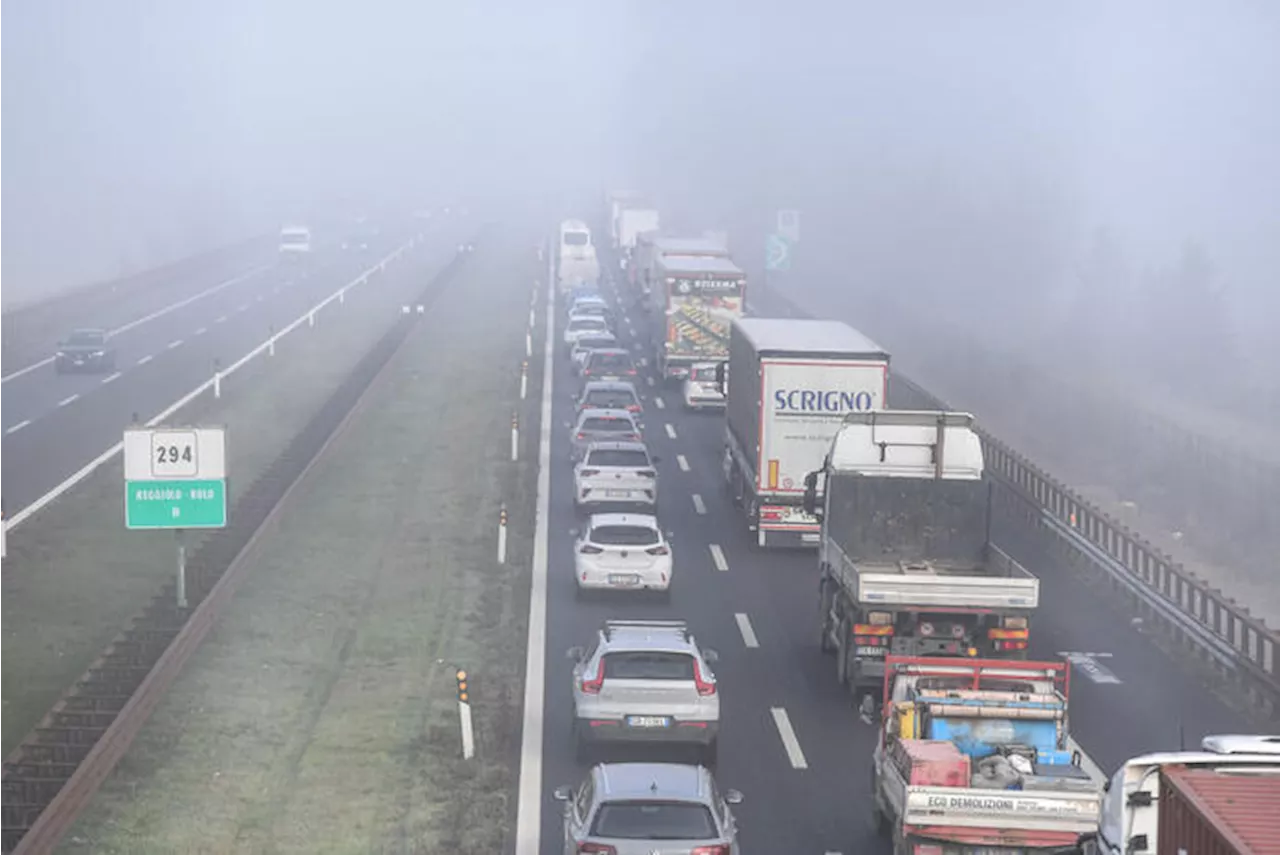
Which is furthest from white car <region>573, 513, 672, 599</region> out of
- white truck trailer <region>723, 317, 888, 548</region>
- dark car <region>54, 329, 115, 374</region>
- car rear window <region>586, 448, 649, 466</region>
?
dark car <region>54, 329, 115, 374</region>

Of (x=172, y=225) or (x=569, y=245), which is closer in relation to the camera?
(x=569, y=245)

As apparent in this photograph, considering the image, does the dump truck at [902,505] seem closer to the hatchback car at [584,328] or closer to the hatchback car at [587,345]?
the hatchback car at [587,345]

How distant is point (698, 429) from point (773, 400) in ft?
55.2

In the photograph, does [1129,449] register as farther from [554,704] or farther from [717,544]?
[554,704]

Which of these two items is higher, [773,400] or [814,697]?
[773,400]

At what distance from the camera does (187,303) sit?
290 ft

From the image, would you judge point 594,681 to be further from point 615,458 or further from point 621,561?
point 615,458

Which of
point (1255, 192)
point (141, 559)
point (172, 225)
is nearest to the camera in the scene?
point (141, 559)

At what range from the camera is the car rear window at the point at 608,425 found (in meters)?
42.6

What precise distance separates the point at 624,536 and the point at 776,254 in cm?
6590

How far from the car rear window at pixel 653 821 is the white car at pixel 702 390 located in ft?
122

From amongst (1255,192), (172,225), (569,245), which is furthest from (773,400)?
(1255,192)

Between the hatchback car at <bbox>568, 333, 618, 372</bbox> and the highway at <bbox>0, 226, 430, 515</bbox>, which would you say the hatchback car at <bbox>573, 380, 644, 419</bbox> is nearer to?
the highway at <bbox>0, 226, 430, 515</bbox>

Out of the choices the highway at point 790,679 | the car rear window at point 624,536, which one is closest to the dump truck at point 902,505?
the highway at point 790,679
